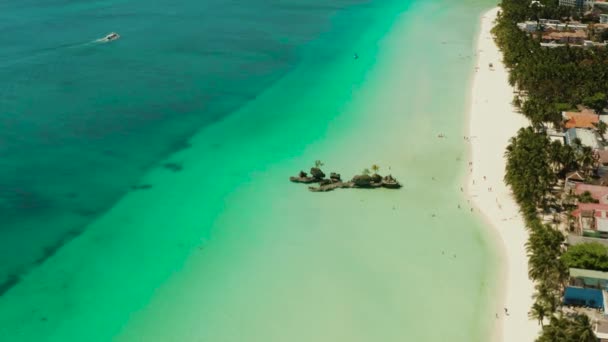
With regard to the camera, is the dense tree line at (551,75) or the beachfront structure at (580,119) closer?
the beachfront structure at (580,119)

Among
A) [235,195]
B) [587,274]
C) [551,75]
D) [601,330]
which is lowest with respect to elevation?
[235,195]

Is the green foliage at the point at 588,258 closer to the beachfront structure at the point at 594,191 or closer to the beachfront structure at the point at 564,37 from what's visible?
the beachfront structure at the point at 594,191

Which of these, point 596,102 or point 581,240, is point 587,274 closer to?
point 581,240

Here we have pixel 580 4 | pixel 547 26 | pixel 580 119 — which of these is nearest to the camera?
pixel 580 119

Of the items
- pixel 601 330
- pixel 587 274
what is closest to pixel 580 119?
pixel 587 274

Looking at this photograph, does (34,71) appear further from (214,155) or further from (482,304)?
(482,304)

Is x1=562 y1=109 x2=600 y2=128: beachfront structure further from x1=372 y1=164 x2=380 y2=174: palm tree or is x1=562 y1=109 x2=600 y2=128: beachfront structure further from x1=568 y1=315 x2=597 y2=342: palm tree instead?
x1=568 y1=315 x2=597 y2=342: palm tree

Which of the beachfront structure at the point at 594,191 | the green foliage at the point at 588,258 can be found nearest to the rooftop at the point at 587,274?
the green foliage at the point at 588,258
